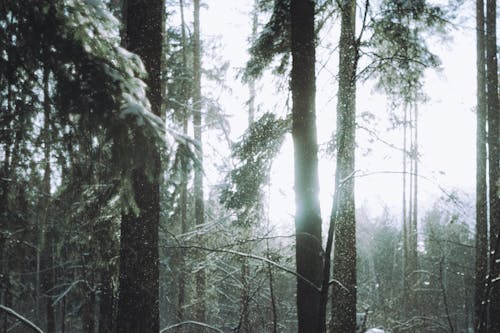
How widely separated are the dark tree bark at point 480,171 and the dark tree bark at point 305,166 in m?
6.83

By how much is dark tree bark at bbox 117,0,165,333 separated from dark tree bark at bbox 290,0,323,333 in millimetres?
1695

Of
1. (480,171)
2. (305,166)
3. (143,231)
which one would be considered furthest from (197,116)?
(480,171)

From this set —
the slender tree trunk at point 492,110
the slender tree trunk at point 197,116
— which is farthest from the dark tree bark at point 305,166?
the slender tree trunk at point 492,110

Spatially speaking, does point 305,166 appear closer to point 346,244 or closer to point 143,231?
point 143,231

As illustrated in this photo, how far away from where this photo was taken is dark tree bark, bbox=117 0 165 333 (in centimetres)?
372

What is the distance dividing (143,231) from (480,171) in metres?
9.24

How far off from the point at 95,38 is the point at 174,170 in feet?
4.23

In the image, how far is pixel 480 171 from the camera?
9.20m

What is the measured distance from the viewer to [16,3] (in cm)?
250

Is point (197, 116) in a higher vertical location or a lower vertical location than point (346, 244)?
higher

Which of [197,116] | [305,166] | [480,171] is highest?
[197,116]

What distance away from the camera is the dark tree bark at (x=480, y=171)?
8.70 meters

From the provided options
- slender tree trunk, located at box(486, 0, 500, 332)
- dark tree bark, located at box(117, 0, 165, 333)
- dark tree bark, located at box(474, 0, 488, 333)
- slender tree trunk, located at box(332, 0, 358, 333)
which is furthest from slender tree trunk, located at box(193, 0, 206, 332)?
slender tree trunk, located at box(486, 0, 500, 332)

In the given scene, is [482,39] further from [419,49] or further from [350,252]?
[350,252]
